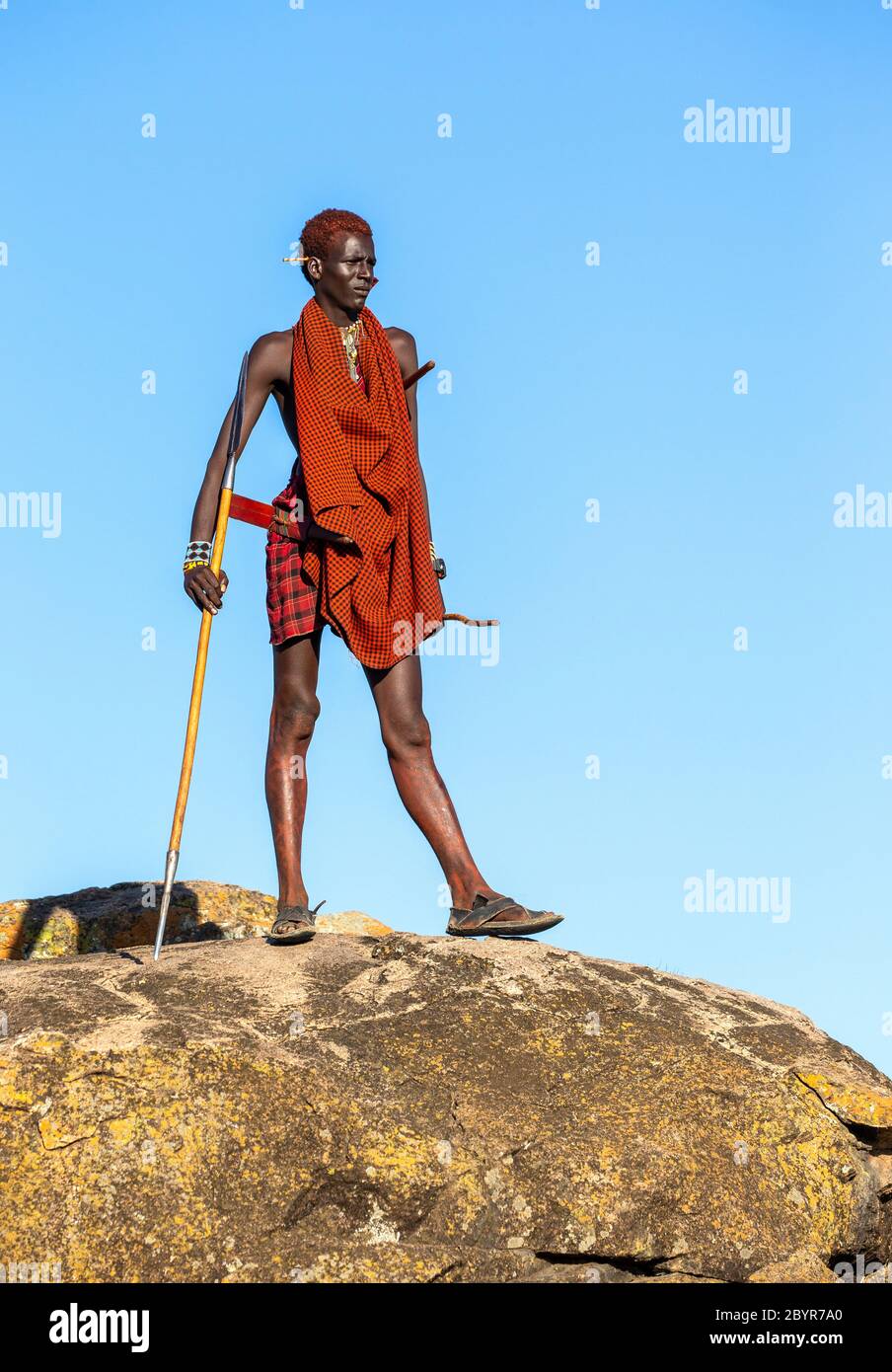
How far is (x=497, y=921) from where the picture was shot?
299 inches

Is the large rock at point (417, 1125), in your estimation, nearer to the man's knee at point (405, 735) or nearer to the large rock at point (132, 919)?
the man's knee at point (405, 735)

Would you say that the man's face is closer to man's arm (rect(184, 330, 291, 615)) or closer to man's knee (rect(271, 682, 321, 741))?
man's arm (rect(184, 330, 291, 615))

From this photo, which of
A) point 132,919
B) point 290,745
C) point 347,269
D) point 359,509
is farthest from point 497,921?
point 132,919

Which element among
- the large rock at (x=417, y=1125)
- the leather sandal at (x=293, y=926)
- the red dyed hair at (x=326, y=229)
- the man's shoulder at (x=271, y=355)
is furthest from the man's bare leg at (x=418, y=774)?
the red dyed hair at (x=326, y=229)

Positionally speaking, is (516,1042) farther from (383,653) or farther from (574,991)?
(383,653)

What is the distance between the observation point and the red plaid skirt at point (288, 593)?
7918 millimetres

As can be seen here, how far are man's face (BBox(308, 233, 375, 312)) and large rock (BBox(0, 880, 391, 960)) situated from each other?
4.13m

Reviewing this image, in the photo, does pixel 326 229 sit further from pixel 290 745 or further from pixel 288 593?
pixel 290 745

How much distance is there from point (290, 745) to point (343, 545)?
1.02 metres

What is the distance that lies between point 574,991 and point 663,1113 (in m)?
0.81

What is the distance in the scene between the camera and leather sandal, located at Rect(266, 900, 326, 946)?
7379 mm

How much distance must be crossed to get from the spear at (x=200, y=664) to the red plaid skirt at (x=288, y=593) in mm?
385

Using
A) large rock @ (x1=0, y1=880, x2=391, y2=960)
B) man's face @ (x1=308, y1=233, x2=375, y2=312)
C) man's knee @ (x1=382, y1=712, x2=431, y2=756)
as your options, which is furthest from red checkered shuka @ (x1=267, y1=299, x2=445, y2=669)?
large rock @ (x1=0, y1=880, x2=391, y2=960)

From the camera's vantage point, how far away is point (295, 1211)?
567 cm
